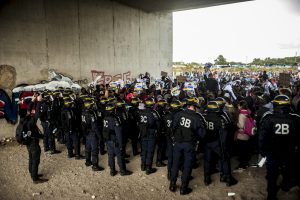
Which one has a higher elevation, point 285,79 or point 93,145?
point 285,79

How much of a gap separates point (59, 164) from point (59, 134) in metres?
2.90

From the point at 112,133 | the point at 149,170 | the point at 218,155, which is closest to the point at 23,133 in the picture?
the point at 112,133

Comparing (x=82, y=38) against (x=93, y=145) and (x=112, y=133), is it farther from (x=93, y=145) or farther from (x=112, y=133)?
(x=112, y=133)

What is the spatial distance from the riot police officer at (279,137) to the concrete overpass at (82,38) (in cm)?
1153

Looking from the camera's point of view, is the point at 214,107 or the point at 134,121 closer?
the point at 214,107

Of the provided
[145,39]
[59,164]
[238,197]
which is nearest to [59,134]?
[59,164]

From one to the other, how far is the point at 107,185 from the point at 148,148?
1754 millimetres

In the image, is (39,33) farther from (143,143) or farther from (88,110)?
(143,143)

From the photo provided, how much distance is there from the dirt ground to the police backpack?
4.89ft

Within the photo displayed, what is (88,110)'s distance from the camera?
8352 millimetres

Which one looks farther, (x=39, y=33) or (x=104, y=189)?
(x=39, y=33)

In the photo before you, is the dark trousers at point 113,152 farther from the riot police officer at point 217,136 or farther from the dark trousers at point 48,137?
the dark trousers at point 48,137

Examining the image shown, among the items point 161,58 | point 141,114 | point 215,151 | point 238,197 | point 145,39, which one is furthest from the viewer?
point 161,58

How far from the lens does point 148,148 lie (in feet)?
26.3
